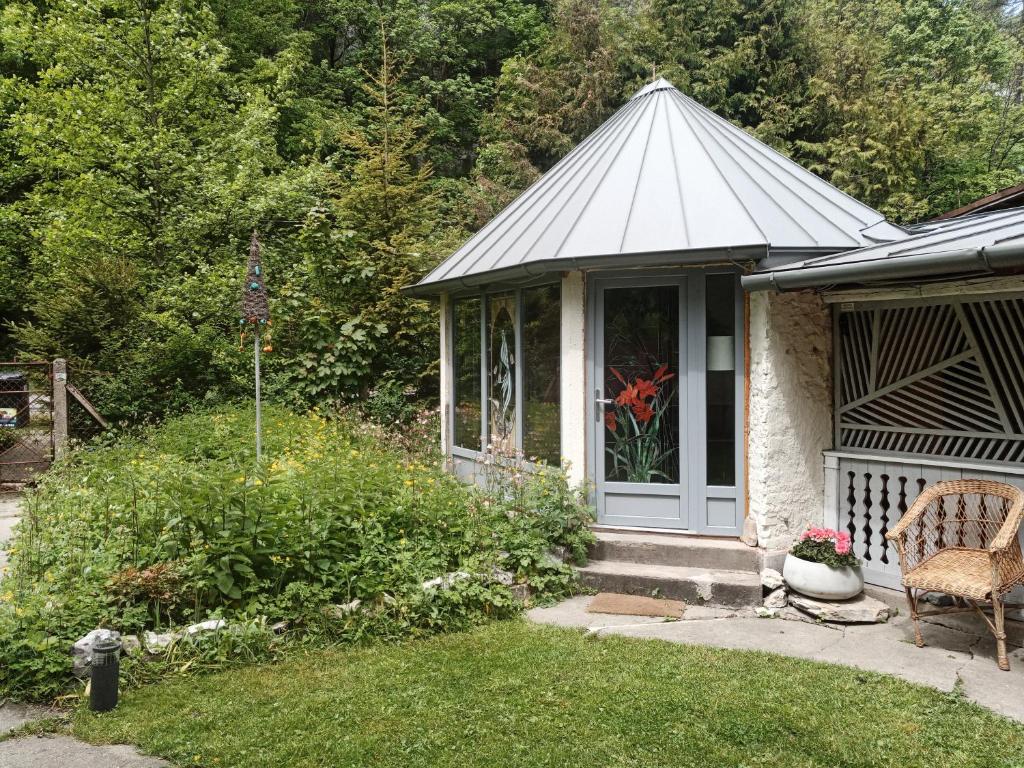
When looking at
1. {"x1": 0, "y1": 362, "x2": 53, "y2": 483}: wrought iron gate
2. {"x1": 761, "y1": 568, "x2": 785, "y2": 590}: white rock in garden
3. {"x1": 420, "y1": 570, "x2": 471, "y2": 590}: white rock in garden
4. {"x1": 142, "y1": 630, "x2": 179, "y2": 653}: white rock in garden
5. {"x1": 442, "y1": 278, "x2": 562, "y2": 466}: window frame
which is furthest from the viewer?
{"x1": 0, "y1": 362, "x2": 53, "y2": 483}: wrought iron gate

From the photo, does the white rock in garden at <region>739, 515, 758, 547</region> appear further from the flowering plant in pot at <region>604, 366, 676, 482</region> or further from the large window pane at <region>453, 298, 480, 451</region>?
the large window pane at <region>453, 298, 480, 451</region>

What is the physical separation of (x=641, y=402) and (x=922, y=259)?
2.43 metres

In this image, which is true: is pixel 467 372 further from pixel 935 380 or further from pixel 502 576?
pixel 935 380

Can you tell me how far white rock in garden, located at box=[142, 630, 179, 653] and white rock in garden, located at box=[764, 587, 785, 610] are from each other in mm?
4091

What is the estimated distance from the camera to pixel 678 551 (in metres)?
5.90

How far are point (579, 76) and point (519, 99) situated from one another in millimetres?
1643

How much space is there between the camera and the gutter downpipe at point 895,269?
412cm

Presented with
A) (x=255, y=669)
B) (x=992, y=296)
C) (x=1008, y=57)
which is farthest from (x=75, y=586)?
(x=1008, y=57)

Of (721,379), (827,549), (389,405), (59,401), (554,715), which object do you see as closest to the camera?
(554,715)

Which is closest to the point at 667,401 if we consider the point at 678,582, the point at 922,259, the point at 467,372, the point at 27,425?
the point at 678,582

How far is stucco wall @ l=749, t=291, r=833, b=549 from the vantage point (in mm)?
5777

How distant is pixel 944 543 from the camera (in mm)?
5234

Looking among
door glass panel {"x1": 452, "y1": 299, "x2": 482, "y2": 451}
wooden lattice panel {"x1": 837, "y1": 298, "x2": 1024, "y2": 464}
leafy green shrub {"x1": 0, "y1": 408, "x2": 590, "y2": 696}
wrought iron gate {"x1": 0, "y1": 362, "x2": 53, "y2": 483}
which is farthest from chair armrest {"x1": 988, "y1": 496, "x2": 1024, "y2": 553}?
wrought iron gate {"x1": 0, "y1": 362, "x2": 53, "y2": 483}

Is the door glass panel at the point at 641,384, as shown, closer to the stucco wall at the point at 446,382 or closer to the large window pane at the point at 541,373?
the large window pane at the point at 541,373
